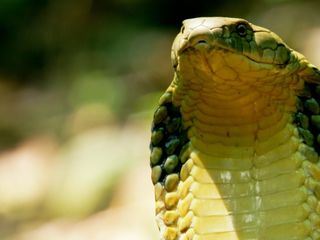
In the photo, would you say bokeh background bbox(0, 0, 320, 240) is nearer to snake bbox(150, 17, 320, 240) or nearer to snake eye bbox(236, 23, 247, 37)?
snake bbox(150, 17, 320, 240)

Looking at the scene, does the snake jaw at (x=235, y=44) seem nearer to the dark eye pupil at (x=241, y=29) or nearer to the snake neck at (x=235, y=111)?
the dark eye pupil at (x=241, y=29)

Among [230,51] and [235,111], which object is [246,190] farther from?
[230,51]

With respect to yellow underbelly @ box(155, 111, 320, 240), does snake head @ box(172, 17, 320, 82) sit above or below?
above

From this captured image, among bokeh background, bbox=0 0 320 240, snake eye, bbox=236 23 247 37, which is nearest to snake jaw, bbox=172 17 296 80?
snake eye, bbox=236 23 247 37

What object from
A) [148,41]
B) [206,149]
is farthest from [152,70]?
[206,149]

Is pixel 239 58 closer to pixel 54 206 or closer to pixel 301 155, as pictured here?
pixel 301 155

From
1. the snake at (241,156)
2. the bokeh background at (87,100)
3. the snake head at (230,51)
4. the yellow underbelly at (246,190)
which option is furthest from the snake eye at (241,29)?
the bokeh background at (87,100)

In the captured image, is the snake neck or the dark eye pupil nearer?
Answer: the dark eye pupil
